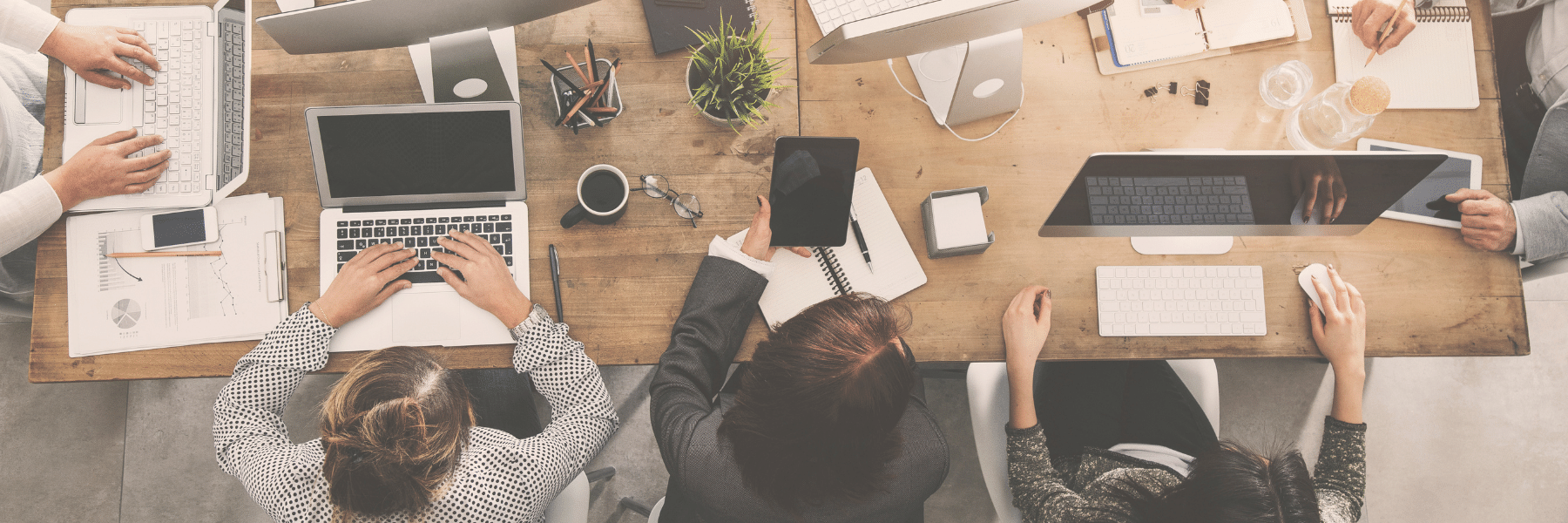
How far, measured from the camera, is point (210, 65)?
128 centimetres

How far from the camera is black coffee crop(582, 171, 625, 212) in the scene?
126 centimetres

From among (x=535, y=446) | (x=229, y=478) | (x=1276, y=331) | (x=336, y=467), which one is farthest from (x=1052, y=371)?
(x=229, y=478)

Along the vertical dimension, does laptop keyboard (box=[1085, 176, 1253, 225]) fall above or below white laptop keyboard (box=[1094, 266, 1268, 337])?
above

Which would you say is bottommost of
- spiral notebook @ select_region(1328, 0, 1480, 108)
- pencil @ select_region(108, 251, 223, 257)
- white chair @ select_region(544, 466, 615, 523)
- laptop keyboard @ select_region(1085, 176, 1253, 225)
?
white chair @ select_region(544, 466, 615, 523)

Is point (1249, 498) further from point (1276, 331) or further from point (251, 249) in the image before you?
point (251, 249)

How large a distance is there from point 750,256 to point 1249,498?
896 millimetres

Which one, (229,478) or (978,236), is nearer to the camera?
(978,236)

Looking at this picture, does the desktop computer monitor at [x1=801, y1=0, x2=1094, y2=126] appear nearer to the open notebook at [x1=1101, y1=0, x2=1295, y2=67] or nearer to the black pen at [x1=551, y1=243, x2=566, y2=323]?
the open notebook at [x1=1101, y1=0, x2=1295, y2=67]

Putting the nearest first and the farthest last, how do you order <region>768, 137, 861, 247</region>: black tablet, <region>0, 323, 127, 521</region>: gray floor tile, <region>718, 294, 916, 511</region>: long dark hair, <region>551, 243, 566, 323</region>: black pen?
1. <region>718, 294, 916, 511</region>: long dark hair
2. <region>768, 137, 861, 247</region>: black tablet
3. <region>551, 243, 566, 323</region>: black pen
4. <region>0, 323, 127, 521</region>: gray floor tile

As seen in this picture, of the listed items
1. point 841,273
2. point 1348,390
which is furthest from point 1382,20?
point 841,273

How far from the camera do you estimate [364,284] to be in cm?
122

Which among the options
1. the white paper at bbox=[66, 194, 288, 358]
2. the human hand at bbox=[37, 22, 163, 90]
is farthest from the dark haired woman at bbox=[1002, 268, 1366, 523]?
the human hand at bbox=[37, 22, 163, 90]

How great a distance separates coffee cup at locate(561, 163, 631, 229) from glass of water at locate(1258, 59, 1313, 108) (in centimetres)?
131

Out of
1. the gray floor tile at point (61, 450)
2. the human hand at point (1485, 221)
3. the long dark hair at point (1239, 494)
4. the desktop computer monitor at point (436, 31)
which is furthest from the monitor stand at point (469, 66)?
the human hand at point (1485, 221)
